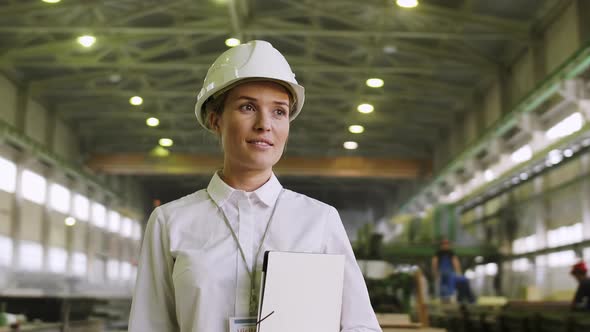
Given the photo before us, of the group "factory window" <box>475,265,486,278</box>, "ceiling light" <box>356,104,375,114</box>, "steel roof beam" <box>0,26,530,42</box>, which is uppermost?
"steel roof beam" <box>0,26,530,42</box>

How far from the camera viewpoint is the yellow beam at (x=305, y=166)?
23.2 m

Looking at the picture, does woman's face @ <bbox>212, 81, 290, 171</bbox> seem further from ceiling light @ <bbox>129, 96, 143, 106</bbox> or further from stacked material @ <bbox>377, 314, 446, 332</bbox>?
ceiling light @ <bbox>129, 96, 143, 106</bbox>

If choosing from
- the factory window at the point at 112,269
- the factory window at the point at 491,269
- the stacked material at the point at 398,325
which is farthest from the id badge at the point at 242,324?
the factory window at the point at 112,269

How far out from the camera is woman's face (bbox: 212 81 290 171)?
59.5 inches

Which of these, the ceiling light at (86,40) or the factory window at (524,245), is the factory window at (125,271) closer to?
the ceiling light at (86,40)

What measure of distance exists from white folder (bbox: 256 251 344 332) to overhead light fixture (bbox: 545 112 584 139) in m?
12.5

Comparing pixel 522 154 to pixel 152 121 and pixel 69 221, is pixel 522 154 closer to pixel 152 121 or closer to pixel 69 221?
pixel 152 121

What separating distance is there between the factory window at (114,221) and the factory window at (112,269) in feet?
3.89

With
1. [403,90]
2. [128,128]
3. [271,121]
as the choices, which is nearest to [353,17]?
[403,90]

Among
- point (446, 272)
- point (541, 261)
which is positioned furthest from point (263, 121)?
point (541, 261)

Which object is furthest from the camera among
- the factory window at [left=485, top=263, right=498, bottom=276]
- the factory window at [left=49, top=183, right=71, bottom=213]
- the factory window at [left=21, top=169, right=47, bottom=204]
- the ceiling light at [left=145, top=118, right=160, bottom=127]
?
the factory window at [left=49, top=183, right=71, bottom=213]

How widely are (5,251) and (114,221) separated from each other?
11.2 m

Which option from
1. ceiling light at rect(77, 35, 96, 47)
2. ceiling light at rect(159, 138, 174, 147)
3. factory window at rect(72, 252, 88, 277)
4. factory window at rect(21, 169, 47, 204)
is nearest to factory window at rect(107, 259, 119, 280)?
factory window at rect(72, 252, 88, 277)

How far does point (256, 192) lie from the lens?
1532 millimetres
